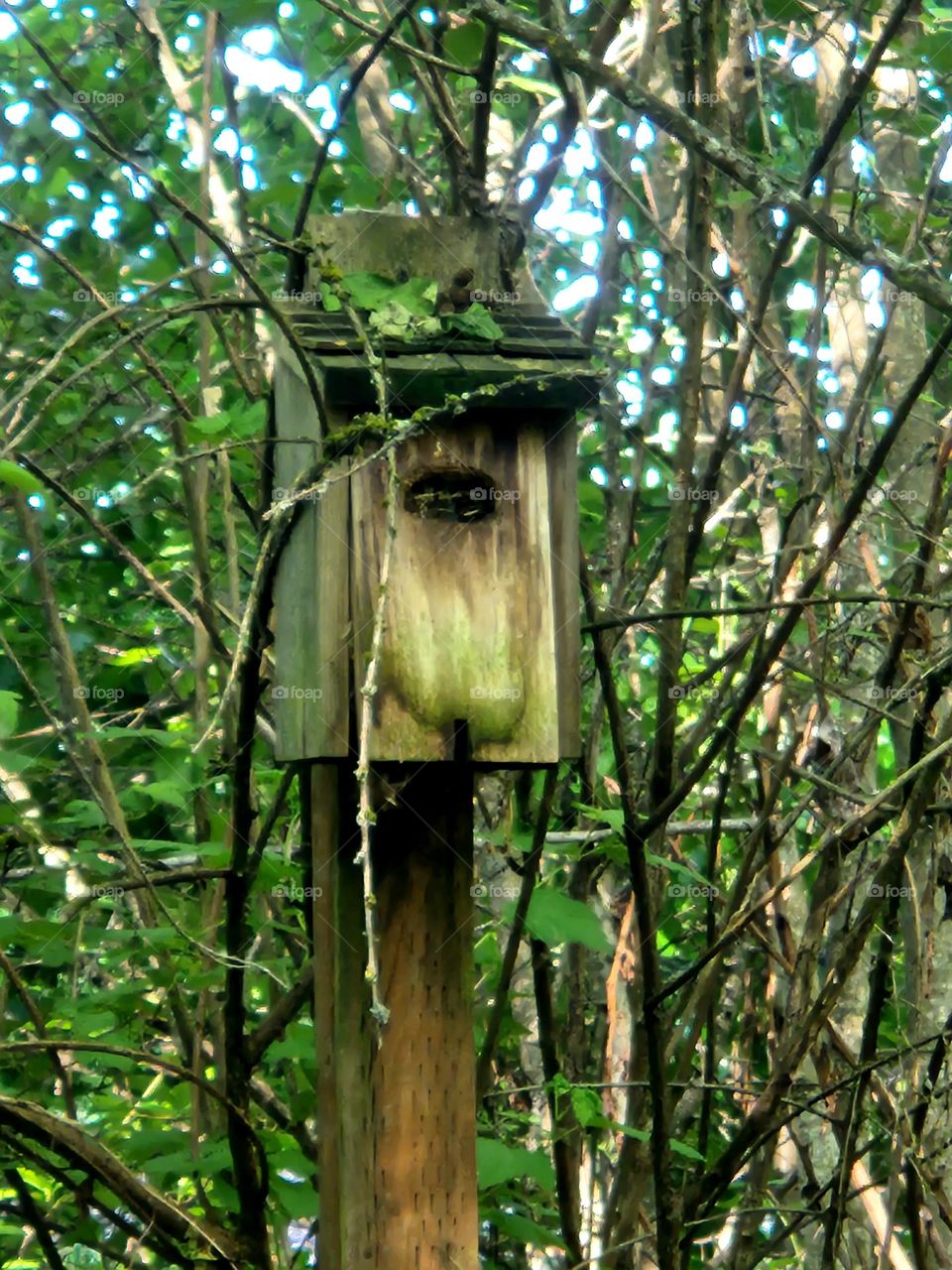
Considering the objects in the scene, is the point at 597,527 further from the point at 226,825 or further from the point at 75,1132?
the point at 75,1132

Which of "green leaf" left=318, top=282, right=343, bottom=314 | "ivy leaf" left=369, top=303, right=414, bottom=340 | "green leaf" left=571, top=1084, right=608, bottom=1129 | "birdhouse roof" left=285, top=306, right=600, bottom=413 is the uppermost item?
"green leaf" left=318, top=282, right=343, bottom=314

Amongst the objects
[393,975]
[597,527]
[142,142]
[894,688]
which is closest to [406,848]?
[393,975]

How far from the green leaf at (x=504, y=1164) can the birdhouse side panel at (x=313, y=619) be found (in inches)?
29.7

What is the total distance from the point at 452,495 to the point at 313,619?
9.8 inches

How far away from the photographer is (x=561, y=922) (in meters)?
2.47

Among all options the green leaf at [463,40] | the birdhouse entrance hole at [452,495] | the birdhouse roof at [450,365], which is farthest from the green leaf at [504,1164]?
the green leaf at [463,40]

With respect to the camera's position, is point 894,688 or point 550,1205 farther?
point 550,1205

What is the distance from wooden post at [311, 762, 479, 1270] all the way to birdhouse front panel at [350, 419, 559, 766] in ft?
0.26

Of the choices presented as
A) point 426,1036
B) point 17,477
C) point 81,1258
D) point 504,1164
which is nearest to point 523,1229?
point 504,1164

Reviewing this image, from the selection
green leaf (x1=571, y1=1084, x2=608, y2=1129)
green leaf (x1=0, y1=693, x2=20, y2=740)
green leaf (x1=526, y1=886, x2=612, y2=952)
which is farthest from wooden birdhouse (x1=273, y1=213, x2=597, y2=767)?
green leaf (x1=571, y1=1084, x2=608, y2=1129)

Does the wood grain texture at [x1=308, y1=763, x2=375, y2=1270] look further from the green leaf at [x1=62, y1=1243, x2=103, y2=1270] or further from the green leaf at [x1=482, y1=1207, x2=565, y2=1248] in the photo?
the green leaf at [x1=62, y1=1243, x2=103, y2=1270]

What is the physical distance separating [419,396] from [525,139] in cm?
134

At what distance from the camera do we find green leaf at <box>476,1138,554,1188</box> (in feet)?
7.89

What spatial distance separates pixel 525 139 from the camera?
3.17 meters
